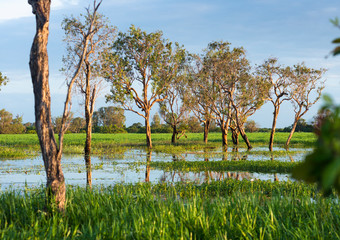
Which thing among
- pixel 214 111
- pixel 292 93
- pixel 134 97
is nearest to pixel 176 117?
pixel 214 111

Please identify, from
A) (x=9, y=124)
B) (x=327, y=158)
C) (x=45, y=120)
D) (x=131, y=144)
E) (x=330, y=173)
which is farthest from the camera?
(x=9, y=124)

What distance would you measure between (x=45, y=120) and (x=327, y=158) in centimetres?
671

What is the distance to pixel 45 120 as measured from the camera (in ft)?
23.7

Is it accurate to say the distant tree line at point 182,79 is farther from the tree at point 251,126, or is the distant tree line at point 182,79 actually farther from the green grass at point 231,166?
the tree at point 251,126

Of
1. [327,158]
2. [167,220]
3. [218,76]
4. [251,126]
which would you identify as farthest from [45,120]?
[251,126]

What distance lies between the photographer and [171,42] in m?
36.8

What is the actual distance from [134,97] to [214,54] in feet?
32.1

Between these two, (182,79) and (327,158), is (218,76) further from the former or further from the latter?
(327,158)

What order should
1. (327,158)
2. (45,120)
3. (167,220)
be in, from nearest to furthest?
1. (327,158)
2. (167,220)
3. (45,120)

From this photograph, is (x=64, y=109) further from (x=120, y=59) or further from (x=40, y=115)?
(x=120, y=59)

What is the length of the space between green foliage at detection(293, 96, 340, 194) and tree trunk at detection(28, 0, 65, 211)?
21.4ft

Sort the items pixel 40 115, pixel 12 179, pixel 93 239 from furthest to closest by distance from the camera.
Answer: pixel 12 179
pixel 40 115
pixel 93 239

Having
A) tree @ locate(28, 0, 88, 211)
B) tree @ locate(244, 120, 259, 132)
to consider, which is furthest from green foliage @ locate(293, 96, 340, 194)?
tree @ locate(244, 120, 259, 132)

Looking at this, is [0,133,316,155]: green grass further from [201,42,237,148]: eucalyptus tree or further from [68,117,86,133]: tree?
[68,117,86,133]: tree
